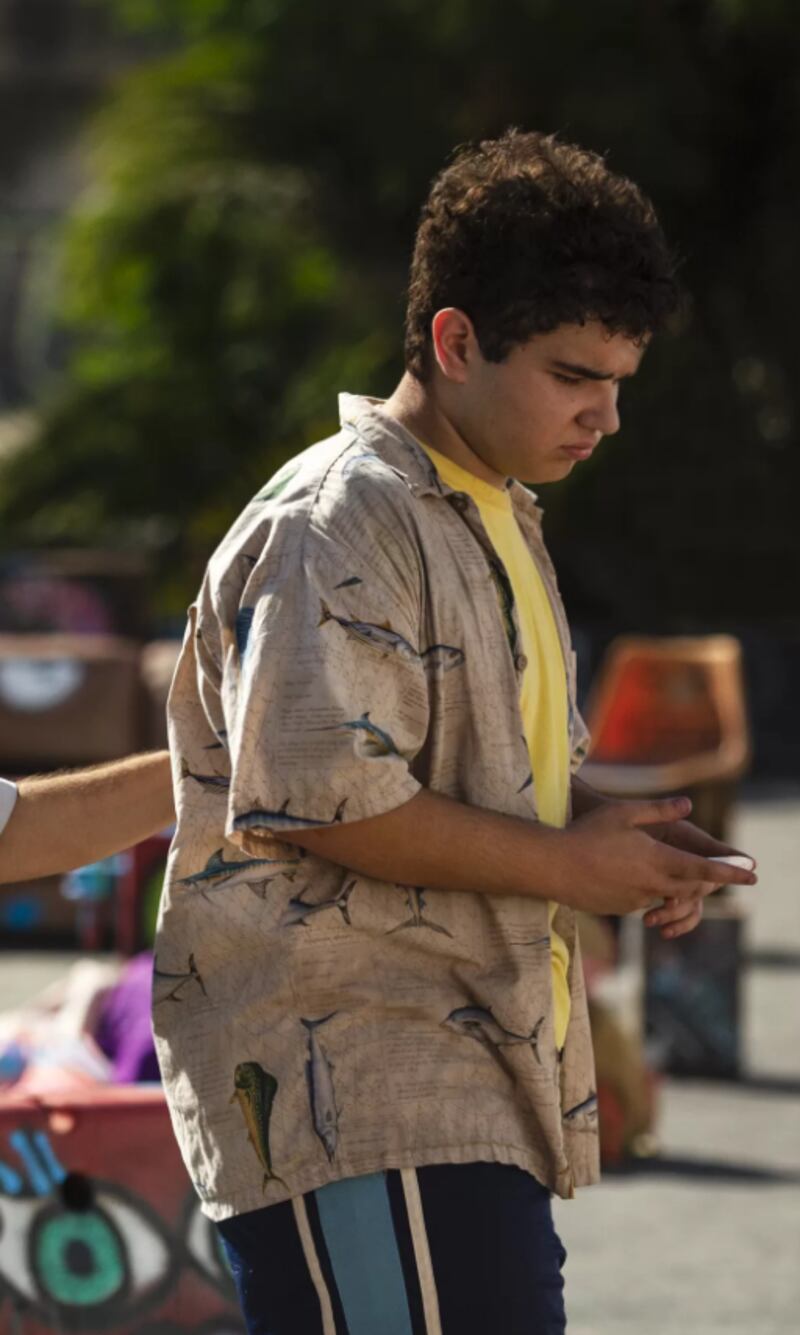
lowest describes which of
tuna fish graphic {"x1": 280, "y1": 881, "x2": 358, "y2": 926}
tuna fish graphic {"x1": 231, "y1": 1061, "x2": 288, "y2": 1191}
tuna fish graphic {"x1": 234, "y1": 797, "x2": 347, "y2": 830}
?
tuna fish graphic {"x1": 231, "y1": 1061, "x2": 288, "y2": 1191}

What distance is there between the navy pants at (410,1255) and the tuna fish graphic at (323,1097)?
0.04 meters

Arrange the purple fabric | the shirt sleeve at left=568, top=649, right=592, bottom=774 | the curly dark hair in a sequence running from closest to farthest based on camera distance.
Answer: the curly dark hair → the shirt sleeve at left=568, top=649, right=592, bottom=774 → the purple fabric

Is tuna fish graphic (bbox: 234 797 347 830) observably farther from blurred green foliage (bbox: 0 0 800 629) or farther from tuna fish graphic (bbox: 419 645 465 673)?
blurred green foliage (bbox: 0 0 800 629)

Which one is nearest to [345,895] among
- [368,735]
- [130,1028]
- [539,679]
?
[368,735]

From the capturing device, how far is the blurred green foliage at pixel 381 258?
16.3 metres

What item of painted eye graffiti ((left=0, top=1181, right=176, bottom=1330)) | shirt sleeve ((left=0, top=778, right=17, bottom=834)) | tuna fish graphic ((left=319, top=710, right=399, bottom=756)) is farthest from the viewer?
painted eye graffiti ((left=0, top=1181, right=176, bottom=1330))

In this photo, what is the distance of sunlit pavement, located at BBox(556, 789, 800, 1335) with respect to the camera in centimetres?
458

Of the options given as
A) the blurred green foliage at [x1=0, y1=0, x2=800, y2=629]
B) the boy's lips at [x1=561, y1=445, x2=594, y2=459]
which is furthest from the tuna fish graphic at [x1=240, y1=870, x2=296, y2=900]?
the blurred green foliage at [x1=0, y1=0, x2=800, y2=629]

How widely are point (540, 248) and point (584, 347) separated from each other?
100mm

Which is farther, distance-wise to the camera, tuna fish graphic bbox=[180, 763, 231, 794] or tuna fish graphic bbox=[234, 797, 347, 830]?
tuna fish graphic bbox=[180, 763, 231, 794]

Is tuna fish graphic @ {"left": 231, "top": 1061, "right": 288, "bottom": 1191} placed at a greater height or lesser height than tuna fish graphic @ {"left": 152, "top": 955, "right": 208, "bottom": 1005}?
lesser

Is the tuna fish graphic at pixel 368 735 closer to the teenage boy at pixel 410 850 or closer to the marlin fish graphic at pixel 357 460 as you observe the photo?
the teenage boy at pixel 410 850

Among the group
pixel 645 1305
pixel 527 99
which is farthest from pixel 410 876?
pixel 527 99

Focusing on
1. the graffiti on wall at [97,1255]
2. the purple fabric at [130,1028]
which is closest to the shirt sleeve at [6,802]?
the graffiti on wall at [97,1255]
